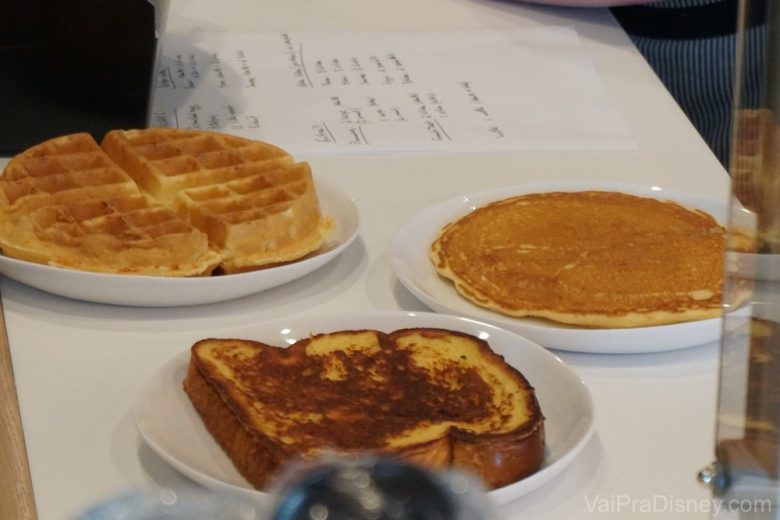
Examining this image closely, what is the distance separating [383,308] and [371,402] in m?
0.26

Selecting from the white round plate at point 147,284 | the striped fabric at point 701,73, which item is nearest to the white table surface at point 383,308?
the white round plate at point 147,284

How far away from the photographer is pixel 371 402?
29.5 inches

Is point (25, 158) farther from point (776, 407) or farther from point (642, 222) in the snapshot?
point (776, 407)

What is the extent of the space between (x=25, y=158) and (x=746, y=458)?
0.79 m

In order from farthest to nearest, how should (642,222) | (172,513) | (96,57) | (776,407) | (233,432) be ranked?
(96,57)
(642,222)
(233,432)
(776,407)
(172,513)

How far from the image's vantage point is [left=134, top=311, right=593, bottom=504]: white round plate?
2.34 feet

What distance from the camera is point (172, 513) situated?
0.30 metres

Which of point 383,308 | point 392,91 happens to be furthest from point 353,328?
point 392,91

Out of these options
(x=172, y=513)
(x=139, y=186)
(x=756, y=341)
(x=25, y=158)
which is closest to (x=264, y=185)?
(x=139, y=186)

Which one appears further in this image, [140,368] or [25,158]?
[25,158]

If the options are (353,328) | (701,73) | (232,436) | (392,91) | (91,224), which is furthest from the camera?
(701,73)

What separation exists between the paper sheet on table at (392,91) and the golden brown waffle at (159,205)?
0.21 meters

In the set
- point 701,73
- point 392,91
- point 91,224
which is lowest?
point 701,73

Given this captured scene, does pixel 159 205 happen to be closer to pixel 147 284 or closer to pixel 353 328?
pixel 147 284
